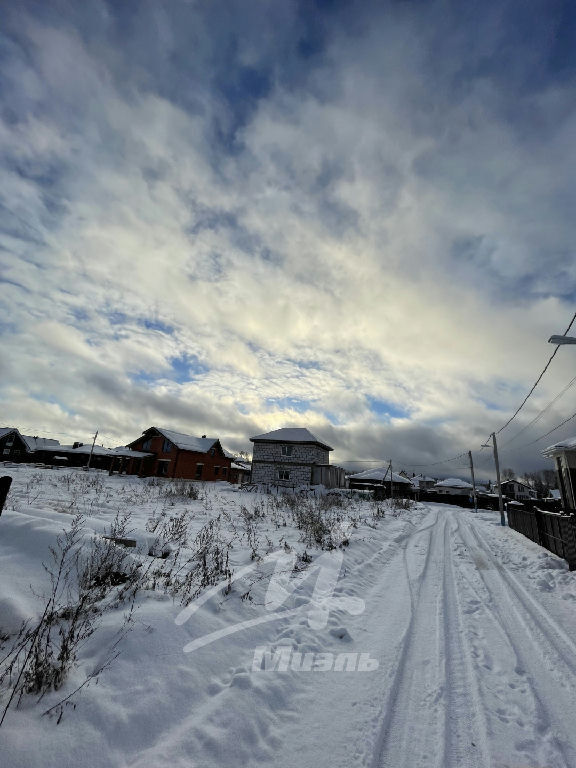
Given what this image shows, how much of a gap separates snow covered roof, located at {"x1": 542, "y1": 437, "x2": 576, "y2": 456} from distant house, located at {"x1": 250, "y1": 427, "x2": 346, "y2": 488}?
65.7ft

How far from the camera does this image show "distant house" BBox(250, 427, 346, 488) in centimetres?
3565

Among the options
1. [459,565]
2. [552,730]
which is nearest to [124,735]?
[552,730]

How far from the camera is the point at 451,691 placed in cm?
356

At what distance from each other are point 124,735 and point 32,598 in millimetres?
2131

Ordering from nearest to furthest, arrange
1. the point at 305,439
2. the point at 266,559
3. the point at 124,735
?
the point at 124,735, the point at 266,559, the point at 305,439

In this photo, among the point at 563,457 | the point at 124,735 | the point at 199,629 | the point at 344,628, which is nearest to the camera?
the point at 124,735

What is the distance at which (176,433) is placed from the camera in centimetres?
4325

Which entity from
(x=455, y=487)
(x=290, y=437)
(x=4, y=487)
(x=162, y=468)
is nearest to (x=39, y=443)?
(x=162, y=468)

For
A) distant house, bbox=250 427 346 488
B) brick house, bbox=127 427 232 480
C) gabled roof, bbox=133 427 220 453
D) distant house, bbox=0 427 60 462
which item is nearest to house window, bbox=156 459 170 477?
brick house, bbox=127 427 232 480

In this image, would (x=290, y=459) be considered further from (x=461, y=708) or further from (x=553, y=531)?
(x=461, y=708)

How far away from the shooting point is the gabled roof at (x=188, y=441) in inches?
1610

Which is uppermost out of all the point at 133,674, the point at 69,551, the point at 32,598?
the point at 69,551

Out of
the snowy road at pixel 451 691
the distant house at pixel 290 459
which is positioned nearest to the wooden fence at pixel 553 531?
the snowy road at pixel 451 691

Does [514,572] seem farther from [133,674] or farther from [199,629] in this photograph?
[133,674]
